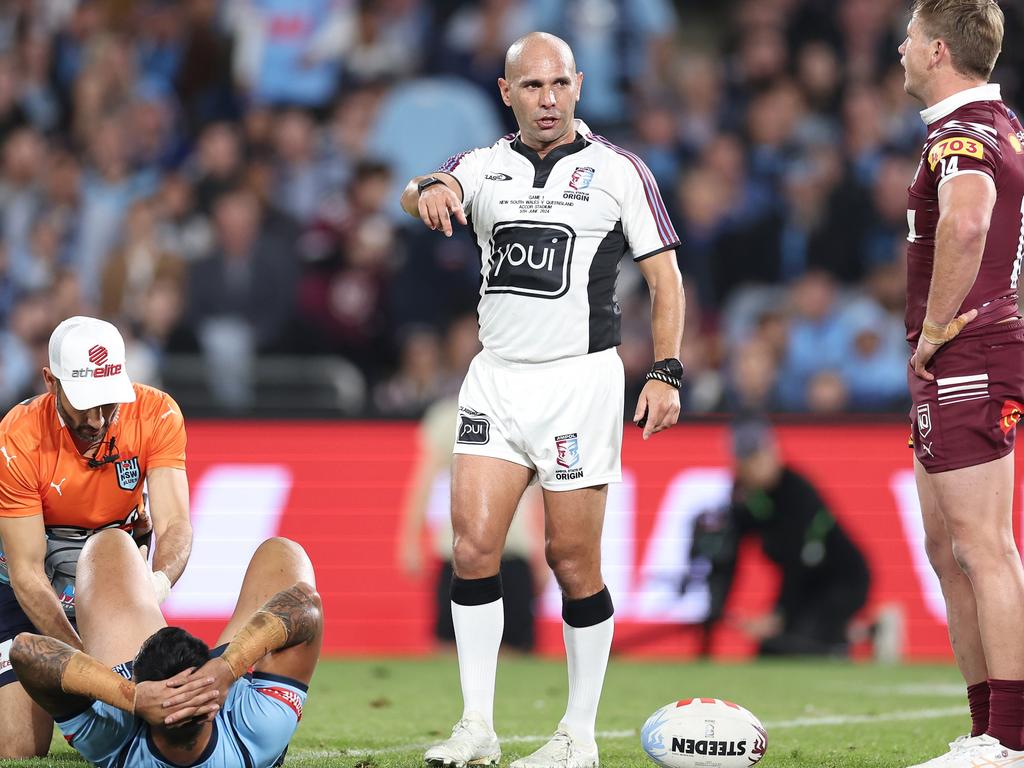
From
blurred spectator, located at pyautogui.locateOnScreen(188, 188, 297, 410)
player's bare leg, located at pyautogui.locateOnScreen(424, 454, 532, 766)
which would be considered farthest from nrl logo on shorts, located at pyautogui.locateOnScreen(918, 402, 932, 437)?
blurred spectator, located at pyautogui.locateOnScreen(188, 188, 297, 410)

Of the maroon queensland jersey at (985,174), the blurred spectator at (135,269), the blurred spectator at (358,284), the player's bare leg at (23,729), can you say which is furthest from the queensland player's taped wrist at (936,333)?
the blurred spectator at (135,269)

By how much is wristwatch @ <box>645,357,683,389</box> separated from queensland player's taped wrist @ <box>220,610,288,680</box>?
1801 millimetres

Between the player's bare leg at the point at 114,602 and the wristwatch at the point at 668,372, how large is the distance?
6.93 ft

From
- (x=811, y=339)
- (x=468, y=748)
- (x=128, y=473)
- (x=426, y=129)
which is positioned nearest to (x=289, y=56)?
(x=426, y=129)

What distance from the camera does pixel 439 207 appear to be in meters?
5.96

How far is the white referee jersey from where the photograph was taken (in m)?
6.26

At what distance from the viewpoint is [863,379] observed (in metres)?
13.5

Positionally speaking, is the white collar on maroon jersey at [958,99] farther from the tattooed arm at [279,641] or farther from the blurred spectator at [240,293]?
the blurred spectator at [240,293]

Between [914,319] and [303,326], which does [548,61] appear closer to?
[914,319]

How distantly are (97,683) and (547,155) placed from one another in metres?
2.81

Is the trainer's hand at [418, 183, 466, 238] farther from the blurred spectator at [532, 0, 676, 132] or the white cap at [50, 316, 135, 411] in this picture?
the blurred spectator at [532, 0, 676, 132]

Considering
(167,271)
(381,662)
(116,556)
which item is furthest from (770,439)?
(116,556)

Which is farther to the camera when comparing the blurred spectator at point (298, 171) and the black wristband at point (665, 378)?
the blurred spectator at point (298, 171)

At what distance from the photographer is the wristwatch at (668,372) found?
6102 millimetres
